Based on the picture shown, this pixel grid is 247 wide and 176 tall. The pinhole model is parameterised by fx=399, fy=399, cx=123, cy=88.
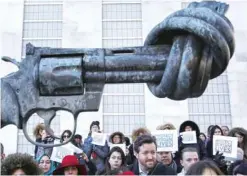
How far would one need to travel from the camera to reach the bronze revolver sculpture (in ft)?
4.51

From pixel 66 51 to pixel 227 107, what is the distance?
890 cm

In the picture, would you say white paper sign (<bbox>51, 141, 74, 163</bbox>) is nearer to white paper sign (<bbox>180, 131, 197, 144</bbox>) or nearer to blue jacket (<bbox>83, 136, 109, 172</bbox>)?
blue jacket (<bbox>83, 136, 109, 172</bbox>)

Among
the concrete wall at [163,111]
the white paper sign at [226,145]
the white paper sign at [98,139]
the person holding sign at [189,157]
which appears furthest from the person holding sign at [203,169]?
the concrete wall at [163,111]

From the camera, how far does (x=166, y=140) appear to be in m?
3.72

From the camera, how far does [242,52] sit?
9922 mm

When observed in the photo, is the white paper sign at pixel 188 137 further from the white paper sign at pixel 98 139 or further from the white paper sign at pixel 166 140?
the white paper sign at pixel 98 139

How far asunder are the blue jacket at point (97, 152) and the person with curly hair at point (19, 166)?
1702 mm

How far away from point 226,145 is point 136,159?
34.4 inches

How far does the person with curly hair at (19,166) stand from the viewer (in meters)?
2.42

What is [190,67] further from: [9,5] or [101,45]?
[9,5]

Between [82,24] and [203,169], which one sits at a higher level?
[82,24]

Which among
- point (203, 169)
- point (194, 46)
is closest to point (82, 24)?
point (203, 169)

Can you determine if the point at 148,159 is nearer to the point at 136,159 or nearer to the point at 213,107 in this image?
the point at 136,159

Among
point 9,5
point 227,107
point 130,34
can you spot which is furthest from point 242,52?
point 9,5
